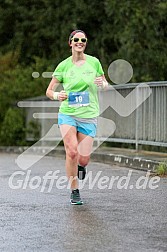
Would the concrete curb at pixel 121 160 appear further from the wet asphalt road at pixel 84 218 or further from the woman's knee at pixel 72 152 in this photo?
the woman's knee at pixel 72 152

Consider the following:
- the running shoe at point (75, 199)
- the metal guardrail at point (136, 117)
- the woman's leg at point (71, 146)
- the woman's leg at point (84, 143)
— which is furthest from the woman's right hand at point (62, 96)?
the metal guardrail at point (136, 117)

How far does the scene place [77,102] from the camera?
967cm

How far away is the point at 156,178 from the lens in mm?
12477

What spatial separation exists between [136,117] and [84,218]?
780cm

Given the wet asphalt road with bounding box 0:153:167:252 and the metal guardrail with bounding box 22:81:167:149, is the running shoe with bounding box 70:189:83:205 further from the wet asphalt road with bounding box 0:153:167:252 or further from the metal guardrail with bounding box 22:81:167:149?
the metal guardrail with bounding box 22:81:167:149

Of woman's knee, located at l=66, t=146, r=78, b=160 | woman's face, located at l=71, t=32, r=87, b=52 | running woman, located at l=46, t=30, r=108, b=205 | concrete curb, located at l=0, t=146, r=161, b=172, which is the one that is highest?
woman's face, located at l=71, t=32, r=87, b=52

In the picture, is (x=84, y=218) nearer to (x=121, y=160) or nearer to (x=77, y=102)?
(x=77, y=102)

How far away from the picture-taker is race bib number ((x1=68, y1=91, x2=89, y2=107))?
9664 millimetres

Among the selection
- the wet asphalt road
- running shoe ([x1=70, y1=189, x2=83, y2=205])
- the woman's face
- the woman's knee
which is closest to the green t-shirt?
the woman's face

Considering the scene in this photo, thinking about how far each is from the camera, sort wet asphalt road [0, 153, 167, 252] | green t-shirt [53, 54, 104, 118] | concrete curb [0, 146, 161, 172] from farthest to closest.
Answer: concrete curb [0, 146, 161, 172], green t-shirt [53, 54, 104, 118], wet asphalt road [0, 153, 167, 252]

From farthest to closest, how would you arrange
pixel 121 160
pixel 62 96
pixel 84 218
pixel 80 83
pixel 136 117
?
pixel 136 117, pixel 121 160, pixel 80 83, pixel 62 96, pixel 84 218

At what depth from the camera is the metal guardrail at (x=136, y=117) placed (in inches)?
596

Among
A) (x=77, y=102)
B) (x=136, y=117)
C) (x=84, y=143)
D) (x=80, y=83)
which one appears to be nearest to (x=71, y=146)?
(x=84, y=143)

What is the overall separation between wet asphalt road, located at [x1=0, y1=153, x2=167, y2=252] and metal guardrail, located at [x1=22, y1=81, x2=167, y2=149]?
277cm
